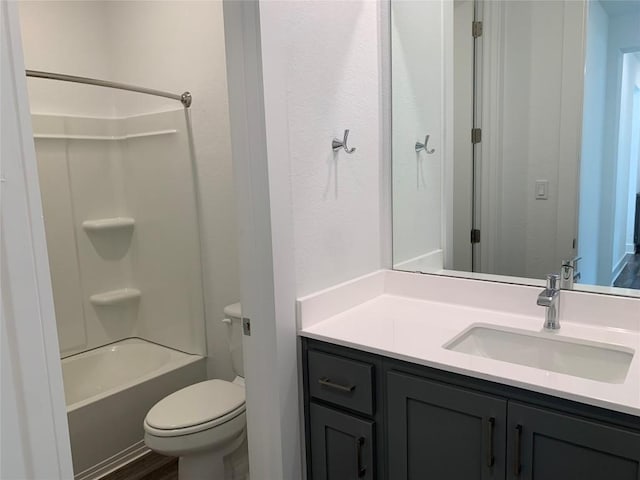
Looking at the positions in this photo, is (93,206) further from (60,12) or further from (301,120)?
(301,120)

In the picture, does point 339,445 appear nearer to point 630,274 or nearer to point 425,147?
point 630,274

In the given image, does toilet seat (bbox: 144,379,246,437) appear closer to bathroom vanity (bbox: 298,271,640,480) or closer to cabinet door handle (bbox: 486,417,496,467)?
bathroom vanity (bbox: 298,271,640,480)

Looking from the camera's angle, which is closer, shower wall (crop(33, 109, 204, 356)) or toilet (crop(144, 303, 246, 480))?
toilet (crop(144, 303, 246, 480))

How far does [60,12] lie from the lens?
2.57 meters

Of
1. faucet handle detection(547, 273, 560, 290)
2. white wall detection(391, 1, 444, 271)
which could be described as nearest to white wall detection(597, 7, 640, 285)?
faucet handle detection(547, 273, 560, 290)

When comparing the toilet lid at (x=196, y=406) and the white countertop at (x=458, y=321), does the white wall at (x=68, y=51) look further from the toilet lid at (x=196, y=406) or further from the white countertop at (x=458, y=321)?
the white countertop at (x=458, y=321)

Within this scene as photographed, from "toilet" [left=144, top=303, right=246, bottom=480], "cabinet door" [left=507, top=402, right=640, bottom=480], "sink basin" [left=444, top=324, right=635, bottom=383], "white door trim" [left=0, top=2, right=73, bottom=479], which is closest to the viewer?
"white door trim" [left=0, top=2, right=73, bottom=479]

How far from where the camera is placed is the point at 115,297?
2.81 metres

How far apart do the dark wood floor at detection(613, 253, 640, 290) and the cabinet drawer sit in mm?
834

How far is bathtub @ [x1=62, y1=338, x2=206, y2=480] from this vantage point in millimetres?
2156

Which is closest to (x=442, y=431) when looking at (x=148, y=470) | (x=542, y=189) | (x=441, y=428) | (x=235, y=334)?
(x=441, y=428)

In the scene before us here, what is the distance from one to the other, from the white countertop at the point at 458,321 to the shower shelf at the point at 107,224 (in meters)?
1.61

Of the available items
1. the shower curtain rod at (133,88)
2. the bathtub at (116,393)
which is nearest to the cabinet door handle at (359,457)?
the bathtub at (116,393)

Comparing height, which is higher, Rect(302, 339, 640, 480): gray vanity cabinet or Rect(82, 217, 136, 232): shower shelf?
Rect(82, 217, 136, 232): shower shelf
